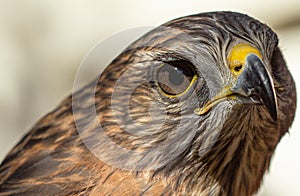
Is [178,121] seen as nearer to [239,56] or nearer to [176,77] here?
[176,77]

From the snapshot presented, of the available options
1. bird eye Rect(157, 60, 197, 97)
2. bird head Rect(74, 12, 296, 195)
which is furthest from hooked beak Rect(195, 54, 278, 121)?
bird eye Rect(157, 60, 197, 97)

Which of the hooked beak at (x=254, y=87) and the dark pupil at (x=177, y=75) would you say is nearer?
the hooked beak at (x=254, y=87)

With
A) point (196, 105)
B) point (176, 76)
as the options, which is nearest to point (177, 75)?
point (176, 76)

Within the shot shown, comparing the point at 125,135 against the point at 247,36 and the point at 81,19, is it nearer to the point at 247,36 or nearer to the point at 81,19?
the point at 247,36

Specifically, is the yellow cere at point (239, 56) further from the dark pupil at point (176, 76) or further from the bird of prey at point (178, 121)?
the dark pupil at point (176, 76)

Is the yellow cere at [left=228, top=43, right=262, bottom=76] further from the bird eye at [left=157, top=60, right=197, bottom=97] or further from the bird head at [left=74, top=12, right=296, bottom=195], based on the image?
the bird eye at [left=157, top=60, right=197, bottom=97]

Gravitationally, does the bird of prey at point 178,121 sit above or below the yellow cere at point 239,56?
below

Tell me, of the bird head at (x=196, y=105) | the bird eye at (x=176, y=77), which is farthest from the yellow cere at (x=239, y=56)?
the bird eye at (x=176, y=77)
